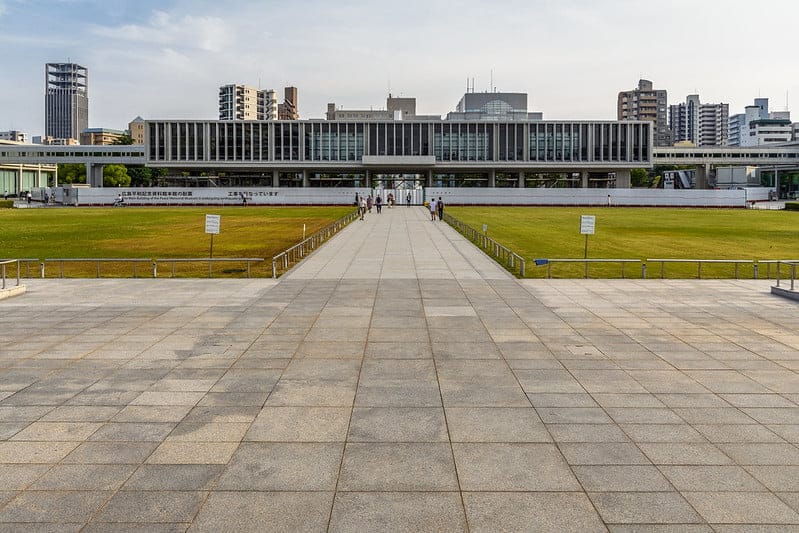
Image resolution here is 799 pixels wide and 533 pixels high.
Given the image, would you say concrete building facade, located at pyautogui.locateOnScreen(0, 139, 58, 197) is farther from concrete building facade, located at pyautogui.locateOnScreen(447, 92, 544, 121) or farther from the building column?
the building column

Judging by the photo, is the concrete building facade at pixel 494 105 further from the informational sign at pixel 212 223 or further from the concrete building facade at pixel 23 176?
the informational sign at pixel 212 223

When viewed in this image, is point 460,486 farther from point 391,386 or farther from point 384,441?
point 391,386

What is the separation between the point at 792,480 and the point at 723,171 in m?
152

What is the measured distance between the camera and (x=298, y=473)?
22.6 feet

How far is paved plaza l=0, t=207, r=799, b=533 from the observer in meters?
6.17

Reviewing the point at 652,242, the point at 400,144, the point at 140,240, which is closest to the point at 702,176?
the point at 400,144

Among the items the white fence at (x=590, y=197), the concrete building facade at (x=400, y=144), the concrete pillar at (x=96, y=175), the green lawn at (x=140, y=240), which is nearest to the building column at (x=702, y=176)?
the concrete building facade at (x=400, y=144)

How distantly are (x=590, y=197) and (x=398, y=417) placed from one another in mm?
90374

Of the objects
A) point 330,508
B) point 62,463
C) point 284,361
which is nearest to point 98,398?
point 62,463

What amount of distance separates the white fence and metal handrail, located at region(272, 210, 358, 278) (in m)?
50.4

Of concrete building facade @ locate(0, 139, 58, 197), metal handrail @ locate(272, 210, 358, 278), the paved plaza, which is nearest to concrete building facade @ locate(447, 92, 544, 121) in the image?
concrete building facade @ locate(0, 139, 58, 197)

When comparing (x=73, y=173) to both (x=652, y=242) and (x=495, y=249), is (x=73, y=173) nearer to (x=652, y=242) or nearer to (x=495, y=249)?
(x=495, y=249)

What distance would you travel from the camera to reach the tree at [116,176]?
130 meters

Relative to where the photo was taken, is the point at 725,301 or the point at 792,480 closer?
the point at 792,480
